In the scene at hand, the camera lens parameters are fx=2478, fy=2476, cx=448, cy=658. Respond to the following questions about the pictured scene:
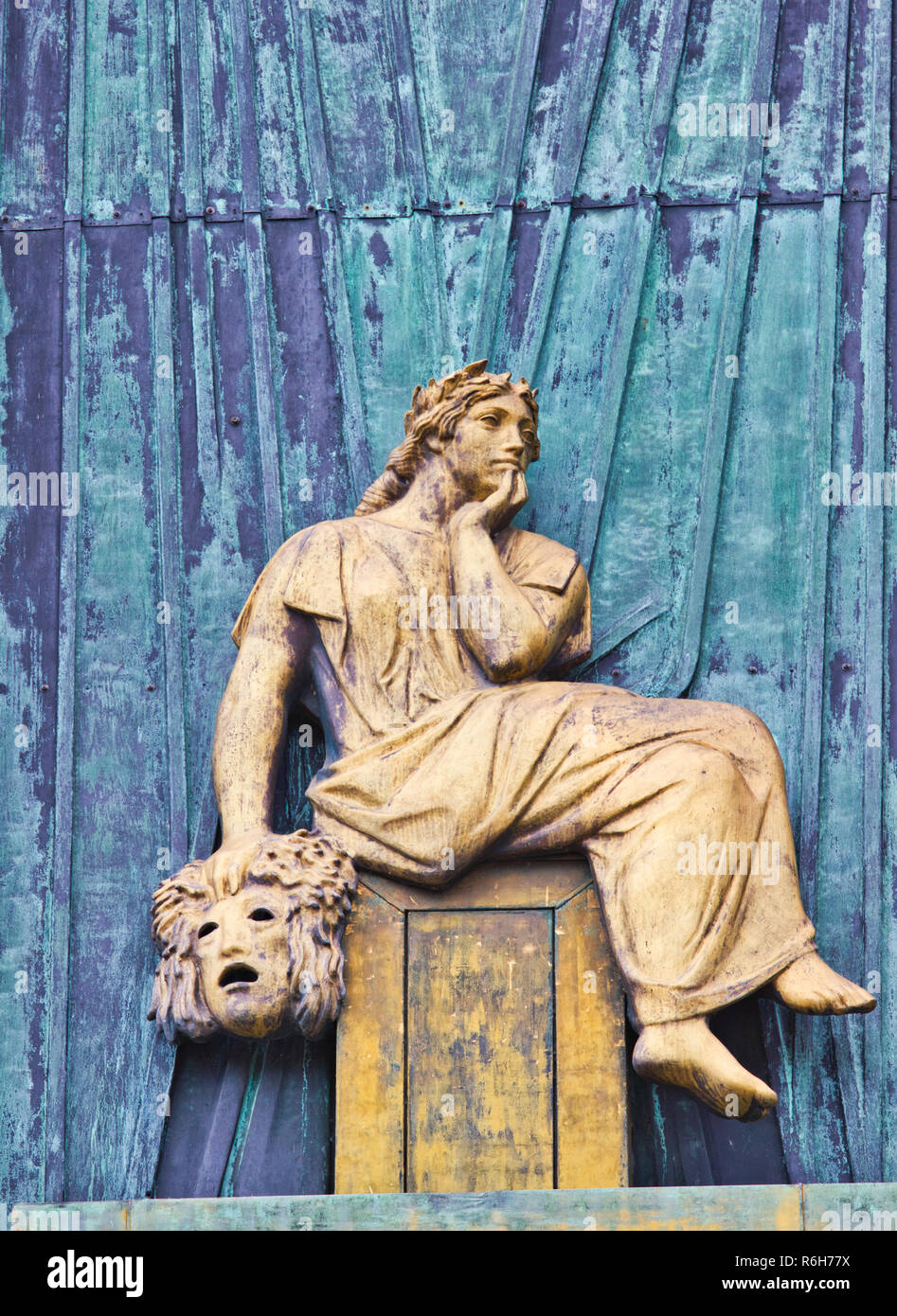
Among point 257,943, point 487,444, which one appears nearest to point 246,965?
point 257,943

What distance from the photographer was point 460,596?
5574 millimetres

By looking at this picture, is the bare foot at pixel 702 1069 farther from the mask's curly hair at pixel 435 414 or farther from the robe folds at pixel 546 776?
the mask's curly hair at pixel 435 414

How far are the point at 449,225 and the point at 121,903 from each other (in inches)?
76.8

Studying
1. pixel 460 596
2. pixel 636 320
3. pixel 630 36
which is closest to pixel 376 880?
pixel 460 596

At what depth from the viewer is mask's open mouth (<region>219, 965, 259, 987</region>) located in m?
5.28

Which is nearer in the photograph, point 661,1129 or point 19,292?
point 661,1129

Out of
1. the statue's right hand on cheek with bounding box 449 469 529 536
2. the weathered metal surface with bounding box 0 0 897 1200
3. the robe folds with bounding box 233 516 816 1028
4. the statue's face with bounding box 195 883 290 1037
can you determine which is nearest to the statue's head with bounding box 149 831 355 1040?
the statue's face with bounding box 195 883 290 1037

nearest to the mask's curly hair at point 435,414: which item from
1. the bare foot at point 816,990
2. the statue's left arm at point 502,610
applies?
the statue's left arm at point 502,610

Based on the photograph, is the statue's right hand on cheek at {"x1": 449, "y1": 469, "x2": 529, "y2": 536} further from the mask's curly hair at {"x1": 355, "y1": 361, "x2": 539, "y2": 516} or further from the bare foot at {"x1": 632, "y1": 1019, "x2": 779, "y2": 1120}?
the bare foot at {"x1": 632, "y1": 1019, "x2": 779, "y2": 1120}

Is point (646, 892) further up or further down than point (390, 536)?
further down

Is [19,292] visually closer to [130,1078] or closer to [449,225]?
[449,225]

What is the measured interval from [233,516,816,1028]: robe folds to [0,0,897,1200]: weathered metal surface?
0.35 metres

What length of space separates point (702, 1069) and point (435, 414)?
1.68 m

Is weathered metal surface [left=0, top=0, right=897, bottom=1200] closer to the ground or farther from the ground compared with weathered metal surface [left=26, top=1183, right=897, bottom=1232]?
farther from the ground
